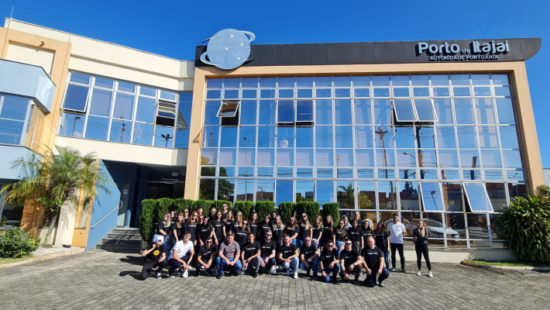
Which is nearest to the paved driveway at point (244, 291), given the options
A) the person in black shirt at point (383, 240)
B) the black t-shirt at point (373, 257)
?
the black t-shirt at point (373, 257)

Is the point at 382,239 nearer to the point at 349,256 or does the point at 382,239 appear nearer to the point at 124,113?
the point at 349,256

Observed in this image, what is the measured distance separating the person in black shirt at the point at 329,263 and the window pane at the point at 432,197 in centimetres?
666

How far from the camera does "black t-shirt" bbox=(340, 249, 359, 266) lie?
7145mm

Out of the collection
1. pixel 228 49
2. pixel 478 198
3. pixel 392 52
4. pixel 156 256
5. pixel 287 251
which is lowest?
pixel 156 256

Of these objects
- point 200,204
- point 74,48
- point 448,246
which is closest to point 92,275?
point 200,204

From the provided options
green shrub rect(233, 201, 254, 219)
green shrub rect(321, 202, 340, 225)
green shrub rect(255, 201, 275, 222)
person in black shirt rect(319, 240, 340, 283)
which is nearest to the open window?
green shrub rect(321, 202, 340, 225)

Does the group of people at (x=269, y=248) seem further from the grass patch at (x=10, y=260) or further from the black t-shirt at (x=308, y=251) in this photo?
the grass patch at (x=10, y=260)

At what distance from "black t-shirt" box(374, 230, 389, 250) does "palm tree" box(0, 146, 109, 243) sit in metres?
11.6

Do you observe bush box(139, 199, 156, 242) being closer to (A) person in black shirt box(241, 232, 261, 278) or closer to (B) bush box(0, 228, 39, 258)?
(B) bush box(0, 228, 39, 258)

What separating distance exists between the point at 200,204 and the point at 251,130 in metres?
4.84

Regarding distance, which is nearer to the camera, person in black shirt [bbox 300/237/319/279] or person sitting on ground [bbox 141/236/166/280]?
person sitting on ground [bbox 141/236/166/280]

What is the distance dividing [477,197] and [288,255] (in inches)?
372

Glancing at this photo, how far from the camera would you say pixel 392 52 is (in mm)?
13516

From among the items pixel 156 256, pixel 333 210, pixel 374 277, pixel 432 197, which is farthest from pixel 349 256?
pixel 432 197
